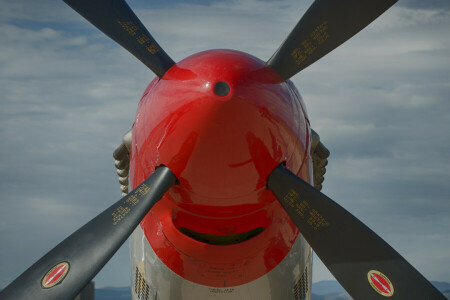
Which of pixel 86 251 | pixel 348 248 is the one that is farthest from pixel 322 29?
pixel 86 251

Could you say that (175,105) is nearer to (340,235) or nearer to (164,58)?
(164,58)

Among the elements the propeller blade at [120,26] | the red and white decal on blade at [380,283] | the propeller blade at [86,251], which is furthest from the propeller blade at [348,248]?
the propeller blade at [120,26]

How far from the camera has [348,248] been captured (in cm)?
673

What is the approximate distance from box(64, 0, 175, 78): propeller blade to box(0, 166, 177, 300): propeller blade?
5.59 feet

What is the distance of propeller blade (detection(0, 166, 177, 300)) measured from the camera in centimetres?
611

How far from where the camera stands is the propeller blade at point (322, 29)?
7469mm

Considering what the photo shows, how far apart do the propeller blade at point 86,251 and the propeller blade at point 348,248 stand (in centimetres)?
150

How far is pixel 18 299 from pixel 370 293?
3.86 m

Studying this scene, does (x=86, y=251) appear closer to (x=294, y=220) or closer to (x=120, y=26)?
(x=294, y=220)

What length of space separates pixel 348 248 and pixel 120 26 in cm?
413

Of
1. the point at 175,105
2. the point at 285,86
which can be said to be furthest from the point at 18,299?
the point at 285,86

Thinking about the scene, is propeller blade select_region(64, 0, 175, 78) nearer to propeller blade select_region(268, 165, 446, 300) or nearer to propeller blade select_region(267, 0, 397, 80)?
propeller blade select_region(267, 0, 397, 80)

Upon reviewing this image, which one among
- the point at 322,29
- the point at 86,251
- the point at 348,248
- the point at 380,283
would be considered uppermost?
the point at 322,29

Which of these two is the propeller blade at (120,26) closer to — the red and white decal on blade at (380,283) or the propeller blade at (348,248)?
the propeller blade at (348,248)
